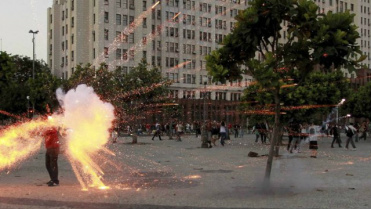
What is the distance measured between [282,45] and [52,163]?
660 cm

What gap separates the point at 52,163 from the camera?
1314 cm

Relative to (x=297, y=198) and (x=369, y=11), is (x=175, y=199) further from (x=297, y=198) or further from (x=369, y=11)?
(x=369, y=11)

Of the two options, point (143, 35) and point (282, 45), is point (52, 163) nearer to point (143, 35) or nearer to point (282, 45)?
point (282, 45)

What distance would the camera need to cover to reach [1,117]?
67.3 meters

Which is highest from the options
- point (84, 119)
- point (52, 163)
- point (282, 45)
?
point (282, 45)

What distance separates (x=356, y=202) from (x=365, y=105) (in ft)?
162

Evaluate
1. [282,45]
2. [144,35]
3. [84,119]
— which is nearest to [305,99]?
[84,119]

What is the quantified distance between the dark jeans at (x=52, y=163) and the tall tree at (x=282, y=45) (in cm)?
472

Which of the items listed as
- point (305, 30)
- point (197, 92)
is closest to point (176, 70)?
point (197, 92)

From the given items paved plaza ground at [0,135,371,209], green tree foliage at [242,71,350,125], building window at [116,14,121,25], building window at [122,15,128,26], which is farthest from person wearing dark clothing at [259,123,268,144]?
building window at [122,15,128,26]

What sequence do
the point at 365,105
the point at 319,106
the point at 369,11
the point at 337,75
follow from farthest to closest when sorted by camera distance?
the point at 369,11 < the point at 365,105 < the point at 337,75 < the point at 319,106

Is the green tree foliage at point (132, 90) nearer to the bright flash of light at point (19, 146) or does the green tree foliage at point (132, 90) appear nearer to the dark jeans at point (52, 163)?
the bright flash of light at point (19, 146)

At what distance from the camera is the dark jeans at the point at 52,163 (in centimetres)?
1290

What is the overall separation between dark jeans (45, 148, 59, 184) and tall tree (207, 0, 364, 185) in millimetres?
4719
